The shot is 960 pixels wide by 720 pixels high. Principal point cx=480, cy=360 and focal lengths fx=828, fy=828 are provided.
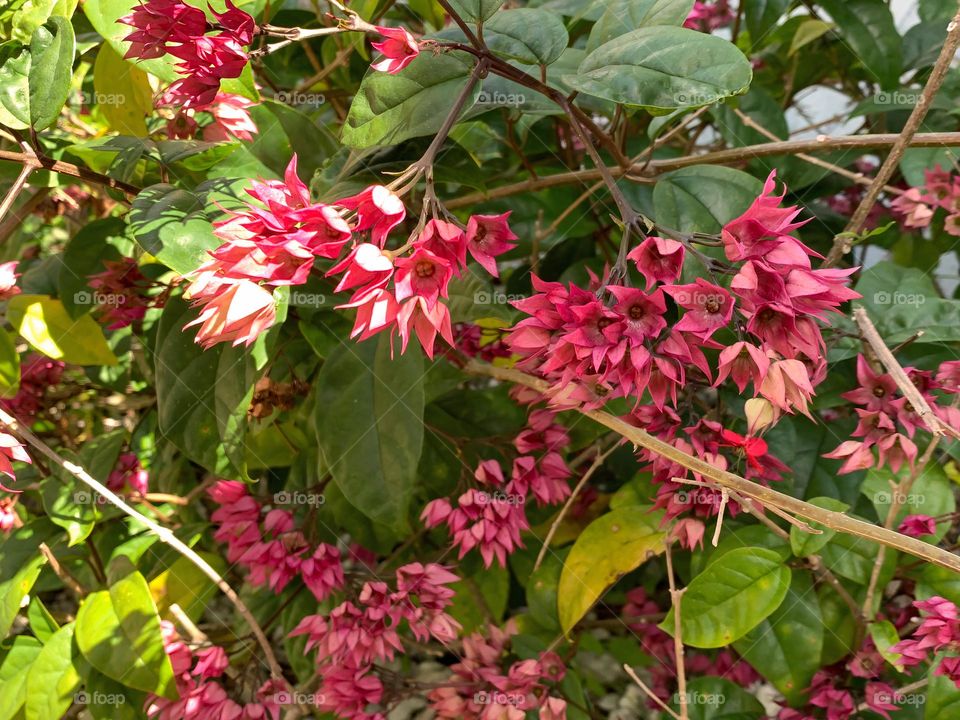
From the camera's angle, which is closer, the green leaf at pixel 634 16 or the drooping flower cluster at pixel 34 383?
the green leaf at pixel 634 16

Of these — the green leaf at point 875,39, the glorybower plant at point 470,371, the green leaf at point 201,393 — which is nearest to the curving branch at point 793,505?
the glorybower plant at point 470,371

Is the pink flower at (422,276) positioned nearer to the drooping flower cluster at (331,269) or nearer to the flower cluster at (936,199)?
the drooping flower cluster at (331,269)

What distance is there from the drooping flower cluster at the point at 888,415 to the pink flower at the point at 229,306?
454 mm

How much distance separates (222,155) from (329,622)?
18.6 inches

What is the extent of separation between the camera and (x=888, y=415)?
0.73 meters

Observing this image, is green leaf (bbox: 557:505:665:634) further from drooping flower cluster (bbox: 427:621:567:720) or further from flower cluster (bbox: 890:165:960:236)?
flower cluster (bbox: 890:165:960:236)

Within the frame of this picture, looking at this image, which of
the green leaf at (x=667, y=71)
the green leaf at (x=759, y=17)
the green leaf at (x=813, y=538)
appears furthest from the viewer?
the green leaf at (x=759, y=17)

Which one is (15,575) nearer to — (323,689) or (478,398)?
(323,689)

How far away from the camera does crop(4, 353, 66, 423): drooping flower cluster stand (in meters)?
1.00

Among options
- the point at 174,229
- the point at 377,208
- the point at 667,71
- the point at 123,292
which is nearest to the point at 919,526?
the point at 667,71
